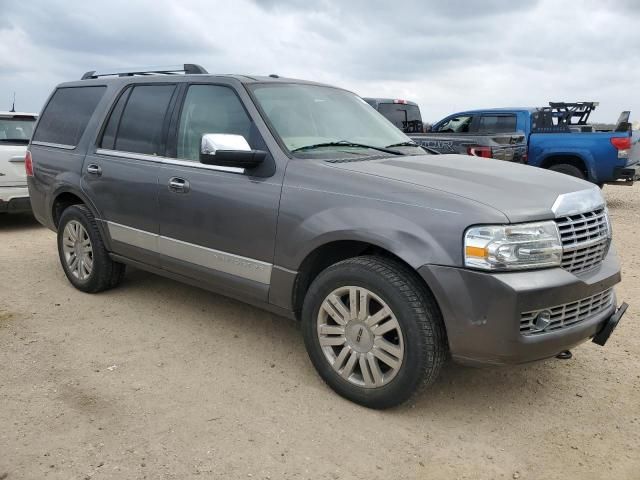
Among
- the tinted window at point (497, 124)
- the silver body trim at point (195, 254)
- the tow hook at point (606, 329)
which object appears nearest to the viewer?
the tow hook at point (606, 329)

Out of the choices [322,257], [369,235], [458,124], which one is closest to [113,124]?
[322,257]

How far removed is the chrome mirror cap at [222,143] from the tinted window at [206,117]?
0.28 m

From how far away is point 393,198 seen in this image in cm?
302

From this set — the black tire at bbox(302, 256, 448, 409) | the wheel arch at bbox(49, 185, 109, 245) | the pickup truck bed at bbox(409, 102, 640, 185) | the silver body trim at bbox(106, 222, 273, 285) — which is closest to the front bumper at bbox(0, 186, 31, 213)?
the wheel arch at bbox(49, 185, 109, 245)

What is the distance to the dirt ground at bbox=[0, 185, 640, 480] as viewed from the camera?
2.72 metres

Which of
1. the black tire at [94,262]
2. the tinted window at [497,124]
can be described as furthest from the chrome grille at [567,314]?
the tinted window at [497,124]

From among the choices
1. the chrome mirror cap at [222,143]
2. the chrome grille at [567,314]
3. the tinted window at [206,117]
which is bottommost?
the chrome grille at [567,314]

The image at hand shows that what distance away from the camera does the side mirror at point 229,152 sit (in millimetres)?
3381

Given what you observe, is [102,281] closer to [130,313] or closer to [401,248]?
[130,313]

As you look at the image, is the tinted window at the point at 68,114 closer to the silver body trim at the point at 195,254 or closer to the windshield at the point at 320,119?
the silver body trim at the point at 195,254

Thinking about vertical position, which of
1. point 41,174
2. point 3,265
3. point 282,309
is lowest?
point 3,265

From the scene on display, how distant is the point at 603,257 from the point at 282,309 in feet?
6.19

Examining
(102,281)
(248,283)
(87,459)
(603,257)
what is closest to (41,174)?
(102,281)

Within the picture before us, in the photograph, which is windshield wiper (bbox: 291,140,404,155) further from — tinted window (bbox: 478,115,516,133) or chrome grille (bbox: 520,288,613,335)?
tinted window (bbox: 478,115,516,133)
